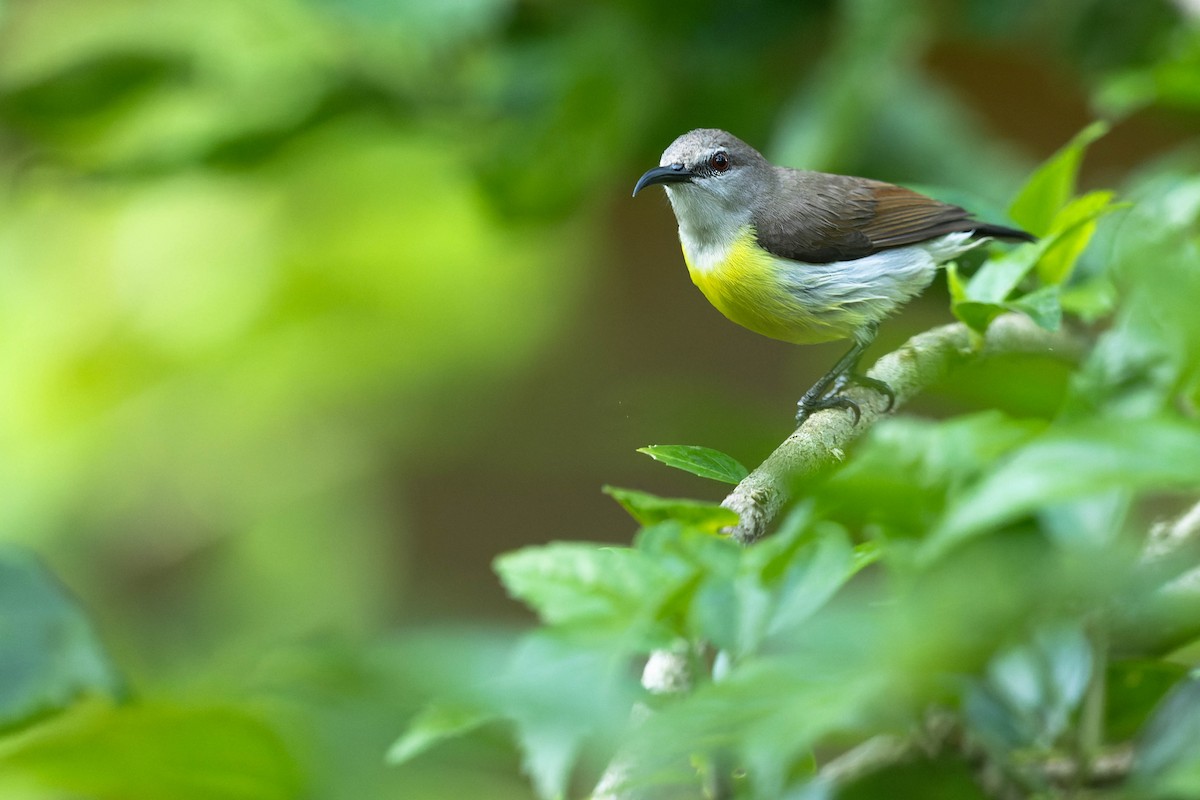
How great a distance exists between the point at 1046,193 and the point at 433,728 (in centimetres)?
90

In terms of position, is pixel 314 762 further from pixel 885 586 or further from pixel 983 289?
pixel 983 289

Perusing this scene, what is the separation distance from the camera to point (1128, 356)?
0.58 meters

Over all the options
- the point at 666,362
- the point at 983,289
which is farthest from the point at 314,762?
the point at 666,362

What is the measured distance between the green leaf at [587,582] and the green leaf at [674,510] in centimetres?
5

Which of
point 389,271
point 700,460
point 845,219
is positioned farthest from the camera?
point 389,271

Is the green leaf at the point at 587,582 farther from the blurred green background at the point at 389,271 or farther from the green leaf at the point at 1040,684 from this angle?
the green leaf at the point at 1040,684

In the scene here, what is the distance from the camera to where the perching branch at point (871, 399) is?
2.29 feet

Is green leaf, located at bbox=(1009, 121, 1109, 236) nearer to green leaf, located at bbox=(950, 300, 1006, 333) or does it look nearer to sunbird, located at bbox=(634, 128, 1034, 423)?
sunbird, located at bbox=(634, 128, 1034, 423)

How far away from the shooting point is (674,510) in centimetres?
58

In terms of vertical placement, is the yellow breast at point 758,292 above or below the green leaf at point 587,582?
above

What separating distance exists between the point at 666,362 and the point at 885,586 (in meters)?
1.08

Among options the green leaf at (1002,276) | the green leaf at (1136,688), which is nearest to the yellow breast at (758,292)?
the green leaf at (1002,276)

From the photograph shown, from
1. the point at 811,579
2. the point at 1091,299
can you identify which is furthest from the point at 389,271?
the point at 811,579

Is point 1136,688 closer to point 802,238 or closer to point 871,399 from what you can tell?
point 871,399
